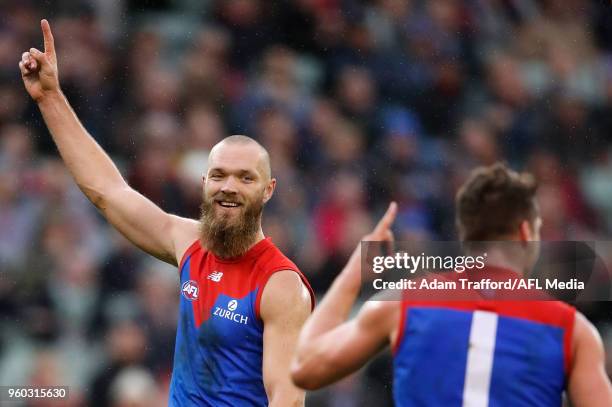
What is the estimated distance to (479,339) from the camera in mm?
3490

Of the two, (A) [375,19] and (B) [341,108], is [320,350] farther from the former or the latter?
(A) [375,19]

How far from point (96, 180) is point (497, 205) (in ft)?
8.20

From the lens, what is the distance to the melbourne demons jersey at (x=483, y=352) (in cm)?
345

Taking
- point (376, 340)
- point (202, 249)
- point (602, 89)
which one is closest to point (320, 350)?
point (376, 340)

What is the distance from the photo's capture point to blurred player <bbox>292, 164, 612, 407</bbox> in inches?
136

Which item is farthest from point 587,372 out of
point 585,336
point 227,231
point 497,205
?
point 227,231

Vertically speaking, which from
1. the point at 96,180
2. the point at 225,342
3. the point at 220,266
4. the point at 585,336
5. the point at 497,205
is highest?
the point at 96,180

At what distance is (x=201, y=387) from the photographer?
16.5 ft

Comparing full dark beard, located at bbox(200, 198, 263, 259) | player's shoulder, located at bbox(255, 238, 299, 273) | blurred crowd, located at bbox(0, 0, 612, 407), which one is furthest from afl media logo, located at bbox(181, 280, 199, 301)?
blurred crowd, located at bbox(0, 0, 612, 407)

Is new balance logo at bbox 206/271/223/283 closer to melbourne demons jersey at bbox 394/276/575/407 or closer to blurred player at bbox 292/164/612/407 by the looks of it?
blurred player at bbox 292/164/612/407

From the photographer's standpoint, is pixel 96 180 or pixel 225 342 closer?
pixel 225 342

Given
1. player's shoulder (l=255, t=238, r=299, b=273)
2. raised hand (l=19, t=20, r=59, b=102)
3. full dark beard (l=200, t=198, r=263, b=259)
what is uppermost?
raised hand (l=19, t=20, r=59, b=102)

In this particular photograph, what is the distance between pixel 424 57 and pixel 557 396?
29.4ft

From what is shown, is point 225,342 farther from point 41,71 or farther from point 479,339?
point 479,339
